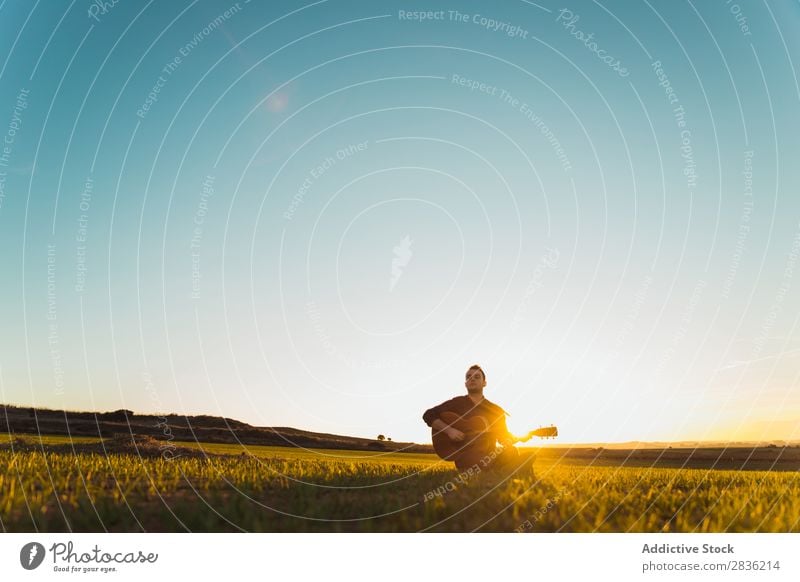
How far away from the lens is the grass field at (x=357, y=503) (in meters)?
7.53

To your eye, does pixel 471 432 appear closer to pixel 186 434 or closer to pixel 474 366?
pixel 474 366

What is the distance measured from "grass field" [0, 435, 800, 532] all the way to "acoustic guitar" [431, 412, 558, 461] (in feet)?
4.01

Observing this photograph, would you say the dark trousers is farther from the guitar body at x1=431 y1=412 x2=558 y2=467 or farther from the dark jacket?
the dark jacket

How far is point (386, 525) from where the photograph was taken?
7645mm

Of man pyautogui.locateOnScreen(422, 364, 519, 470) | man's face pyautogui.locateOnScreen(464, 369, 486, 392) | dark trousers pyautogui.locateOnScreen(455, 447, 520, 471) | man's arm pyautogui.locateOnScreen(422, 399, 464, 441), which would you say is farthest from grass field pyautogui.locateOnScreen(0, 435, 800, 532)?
man's face pyautogui.locateOnScreen(464, 369, 486, 392)

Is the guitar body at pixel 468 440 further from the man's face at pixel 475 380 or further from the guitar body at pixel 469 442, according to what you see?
the man's face at pixel 475 380

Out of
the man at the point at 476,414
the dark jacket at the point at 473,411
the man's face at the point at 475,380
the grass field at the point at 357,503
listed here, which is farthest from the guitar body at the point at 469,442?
the grass field at the point at 357,503

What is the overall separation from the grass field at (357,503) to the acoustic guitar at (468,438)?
4.01 feet

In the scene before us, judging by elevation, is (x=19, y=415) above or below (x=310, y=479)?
above

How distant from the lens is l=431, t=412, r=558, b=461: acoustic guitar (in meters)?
11.7

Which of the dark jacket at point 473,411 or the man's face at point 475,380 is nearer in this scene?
the dark jacket at point 473,411

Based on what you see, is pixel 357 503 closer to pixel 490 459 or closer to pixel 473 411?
pixel 490 459
